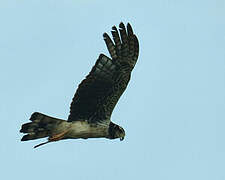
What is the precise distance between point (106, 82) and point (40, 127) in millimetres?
1600

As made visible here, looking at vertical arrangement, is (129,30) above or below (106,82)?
above

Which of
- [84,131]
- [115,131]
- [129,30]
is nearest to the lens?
[129,30]

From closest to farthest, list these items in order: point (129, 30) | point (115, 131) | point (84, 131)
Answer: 1. point (129, 30)
2. point (84, 131)
3. point (115, 131)

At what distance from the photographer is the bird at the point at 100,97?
457 inches

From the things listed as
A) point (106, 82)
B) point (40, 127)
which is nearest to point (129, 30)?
point (106, 82)

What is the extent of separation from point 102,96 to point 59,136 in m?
1.24

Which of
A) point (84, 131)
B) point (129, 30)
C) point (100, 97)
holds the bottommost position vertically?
point (84, 131)

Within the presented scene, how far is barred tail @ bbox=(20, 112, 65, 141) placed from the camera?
1140cm

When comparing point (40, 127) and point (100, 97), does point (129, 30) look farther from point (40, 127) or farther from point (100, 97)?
point (40, 127)

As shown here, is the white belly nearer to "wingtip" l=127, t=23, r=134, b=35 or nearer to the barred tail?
the barred tail

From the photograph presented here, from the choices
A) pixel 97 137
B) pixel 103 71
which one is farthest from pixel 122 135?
pixel 103 71

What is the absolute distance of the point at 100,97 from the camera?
1201cm

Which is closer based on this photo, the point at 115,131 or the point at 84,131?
the point at 84,131

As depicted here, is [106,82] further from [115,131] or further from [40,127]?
[40,127]
